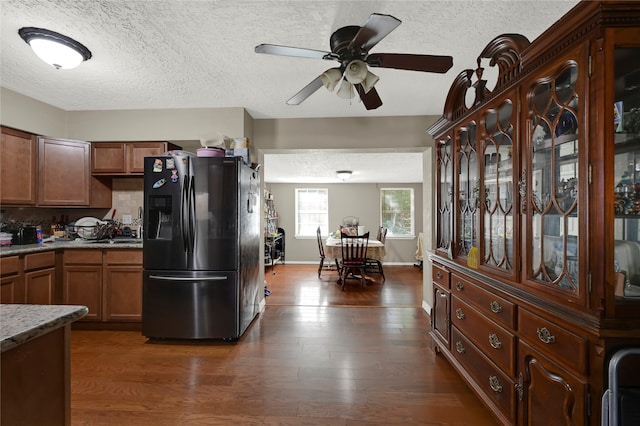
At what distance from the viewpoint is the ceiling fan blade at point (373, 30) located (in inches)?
49.3

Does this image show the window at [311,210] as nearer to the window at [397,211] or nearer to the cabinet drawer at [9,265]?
the window at [397,211]

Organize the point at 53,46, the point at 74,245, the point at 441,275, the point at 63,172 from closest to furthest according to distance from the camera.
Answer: the point at 53,46 < the point at 441,275 < the point at 74,245 < the point at 63,172

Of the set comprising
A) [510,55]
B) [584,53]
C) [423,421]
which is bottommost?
[423,421]

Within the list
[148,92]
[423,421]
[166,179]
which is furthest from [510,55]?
[148,92]

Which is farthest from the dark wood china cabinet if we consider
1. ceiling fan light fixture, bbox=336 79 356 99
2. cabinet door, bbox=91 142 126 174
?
cabinet door, bbox=91 142 126 174

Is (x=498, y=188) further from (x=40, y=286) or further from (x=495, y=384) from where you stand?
(x=40, y=286)

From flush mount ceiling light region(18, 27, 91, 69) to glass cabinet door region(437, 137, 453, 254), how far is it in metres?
2.84

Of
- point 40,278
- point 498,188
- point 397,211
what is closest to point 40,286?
point 40,278

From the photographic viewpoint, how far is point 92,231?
321 centimetres

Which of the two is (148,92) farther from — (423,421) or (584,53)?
(423,421)

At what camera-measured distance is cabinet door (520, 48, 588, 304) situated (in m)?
1.06

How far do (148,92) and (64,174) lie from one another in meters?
1.37

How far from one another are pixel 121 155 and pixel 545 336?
13.2ft

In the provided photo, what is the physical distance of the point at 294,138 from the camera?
3.60 metres
